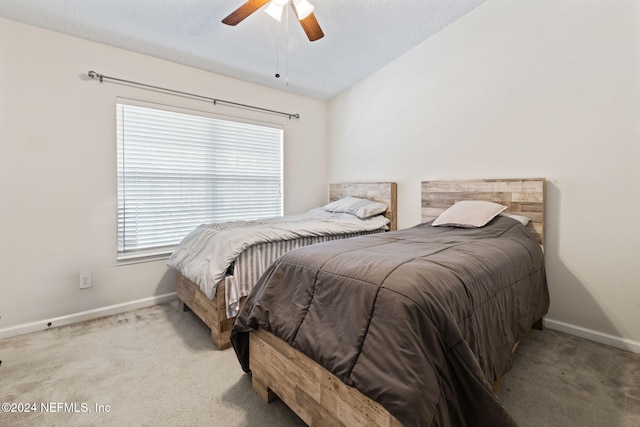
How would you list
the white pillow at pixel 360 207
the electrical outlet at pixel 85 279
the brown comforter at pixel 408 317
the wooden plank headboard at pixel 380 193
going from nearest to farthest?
1. the brown comforter at pixel 408 317
2. the electrical outlet at pixel 85 279
3. the white pillow at pixel 360 207
4. the wooden plank headboard at pixel 380 193

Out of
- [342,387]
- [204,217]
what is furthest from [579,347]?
[204,217]

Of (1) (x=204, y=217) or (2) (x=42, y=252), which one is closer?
(2) (x=42, y=252)

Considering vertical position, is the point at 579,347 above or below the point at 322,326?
below

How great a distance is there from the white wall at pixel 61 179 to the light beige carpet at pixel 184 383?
33 centimetres

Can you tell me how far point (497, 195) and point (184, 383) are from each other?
2.58 meters

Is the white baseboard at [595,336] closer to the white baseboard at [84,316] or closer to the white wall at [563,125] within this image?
the white wall at [563,125]

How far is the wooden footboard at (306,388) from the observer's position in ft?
3.31

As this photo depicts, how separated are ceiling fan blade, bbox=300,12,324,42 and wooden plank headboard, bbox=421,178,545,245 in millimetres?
1690

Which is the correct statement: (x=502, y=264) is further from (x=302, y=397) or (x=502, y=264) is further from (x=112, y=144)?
(x=112, y=144)

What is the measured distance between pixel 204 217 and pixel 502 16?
10.6ft

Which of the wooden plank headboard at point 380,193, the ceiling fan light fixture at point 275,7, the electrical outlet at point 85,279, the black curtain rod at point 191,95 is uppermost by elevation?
the ceiling fan light fixture at point 275,7

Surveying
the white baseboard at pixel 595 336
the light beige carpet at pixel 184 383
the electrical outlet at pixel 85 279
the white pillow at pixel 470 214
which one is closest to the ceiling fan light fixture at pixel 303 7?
the white pillow at pixel 470 214

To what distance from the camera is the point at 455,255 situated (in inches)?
57.4

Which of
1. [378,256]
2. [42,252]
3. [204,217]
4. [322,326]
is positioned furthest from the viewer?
[204,217]
